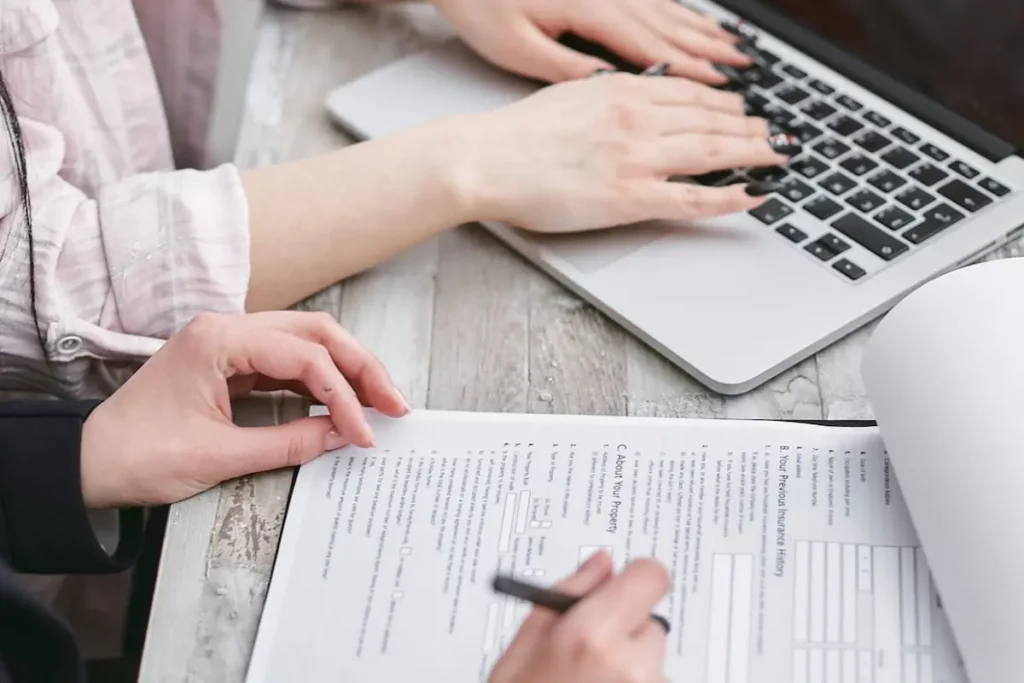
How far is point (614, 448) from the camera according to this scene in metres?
0.56

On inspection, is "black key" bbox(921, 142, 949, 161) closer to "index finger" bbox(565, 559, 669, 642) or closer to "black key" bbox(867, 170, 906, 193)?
"black key" bbox(867, 170, 906, 193)

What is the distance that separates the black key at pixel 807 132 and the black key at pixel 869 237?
8 centimetres

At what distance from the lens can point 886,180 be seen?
0.69m

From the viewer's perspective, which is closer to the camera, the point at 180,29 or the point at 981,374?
the point at 981,374

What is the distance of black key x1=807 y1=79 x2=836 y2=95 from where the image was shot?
2.52ft

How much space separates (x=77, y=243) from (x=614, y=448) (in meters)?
0.34

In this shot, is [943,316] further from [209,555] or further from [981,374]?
[209,555]

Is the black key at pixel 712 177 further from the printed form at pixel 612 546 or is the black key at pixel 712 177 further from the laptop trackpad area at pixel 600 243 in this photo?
Result: the printed form at pixel 612 546

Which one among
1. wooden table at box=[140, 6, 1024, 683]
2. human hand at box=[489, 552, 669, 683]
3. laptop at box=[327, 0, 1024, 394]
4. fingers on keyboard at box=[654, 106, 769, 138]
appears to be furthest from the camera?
fingers on keyboard at box=[654, 106, 769, 138]

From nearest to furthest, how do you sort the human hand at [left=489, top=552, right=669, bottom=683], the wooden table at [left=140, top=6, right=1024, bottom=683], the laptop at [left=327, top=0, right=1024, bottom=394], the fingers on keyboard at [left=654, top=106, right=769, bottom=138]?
the human hand at [left=489, top=552, right=669, bottom=683], the wooden table at [left=140, top=6, right=1024, bottom=683], the laptop at [left=327, top=0, right=1024, bottom=394], the fingers on keyboard at [left=654, top=106, right=769, bottom=138]

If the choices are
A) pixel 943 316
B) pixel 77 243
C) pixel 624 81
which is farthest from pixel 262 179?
pixel 943 316

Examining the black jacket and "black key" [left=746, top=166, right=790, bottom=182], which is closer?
the black jacket

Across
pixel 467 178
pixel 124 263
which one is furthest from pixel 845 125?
pixel 124 263

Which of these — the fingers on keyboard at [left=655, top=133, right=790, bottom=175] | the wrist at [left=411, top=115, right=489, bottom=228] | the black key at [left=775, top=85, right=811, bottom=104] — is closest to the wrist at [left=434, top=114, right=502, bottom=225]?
the wrist at [left=411, top=115, right=489, bottom=228]
